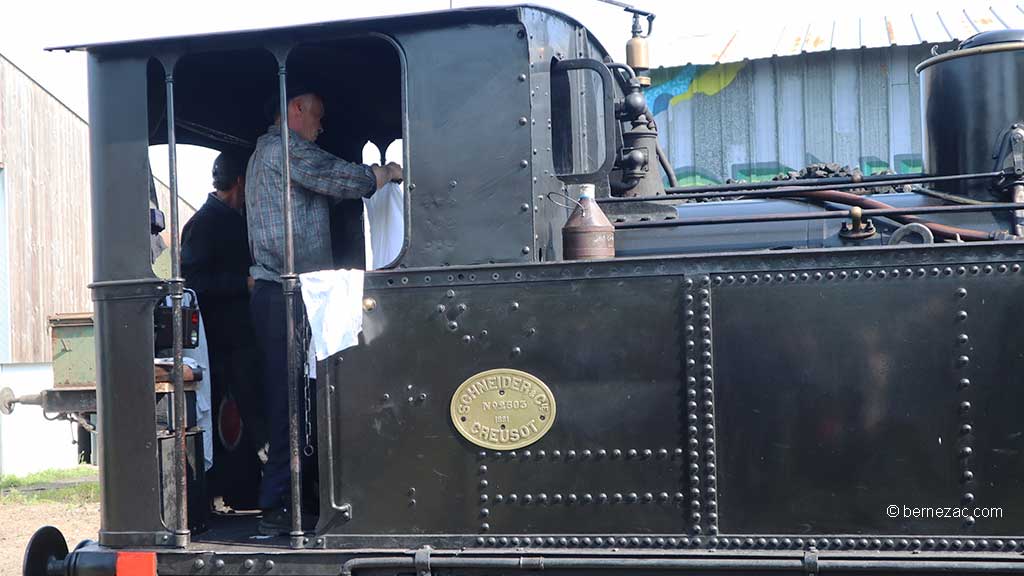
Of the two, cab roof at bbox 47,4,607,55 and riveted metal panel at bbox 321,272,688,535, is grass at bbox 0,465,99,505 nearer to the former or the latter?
cab roof at bbox 47,4,607,55

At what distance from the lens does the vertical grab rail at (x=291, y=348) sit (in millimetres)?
3594

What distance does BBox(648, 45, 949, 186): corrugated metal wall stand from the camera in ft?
34.9

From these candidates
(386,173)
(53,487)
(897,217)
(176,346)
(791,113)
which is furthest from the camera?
(53,487)

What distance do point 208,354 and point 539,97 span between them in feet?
6.42

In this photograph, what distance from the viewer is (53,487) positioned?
36.9 ft

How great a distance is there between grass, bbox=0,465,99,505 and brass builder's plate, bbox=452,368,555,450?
25.8ft

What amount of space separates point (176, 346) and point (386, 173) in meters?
1.00

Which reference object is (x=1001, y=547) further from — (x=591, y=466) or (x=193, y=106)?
(x=193, y=106)

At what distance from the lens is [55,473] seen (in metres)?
12.4

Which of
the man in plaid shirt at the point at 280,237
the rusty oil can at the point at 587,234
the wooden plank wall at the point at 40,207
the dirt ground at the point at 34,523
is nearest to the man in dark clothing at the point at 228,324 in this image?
the man in plaid shirt at the point at 280,237

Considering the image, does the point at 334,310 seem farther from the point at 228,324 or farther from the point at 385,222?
the point at 228,324

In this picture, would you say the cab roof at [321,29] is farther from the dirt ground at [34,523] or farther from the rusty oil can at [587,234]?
the dirt ground at [34,523]

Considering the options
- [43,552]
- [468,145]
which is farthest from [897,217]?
[43,552]

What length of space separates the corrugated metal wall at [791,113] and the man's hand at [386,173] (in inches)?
303
